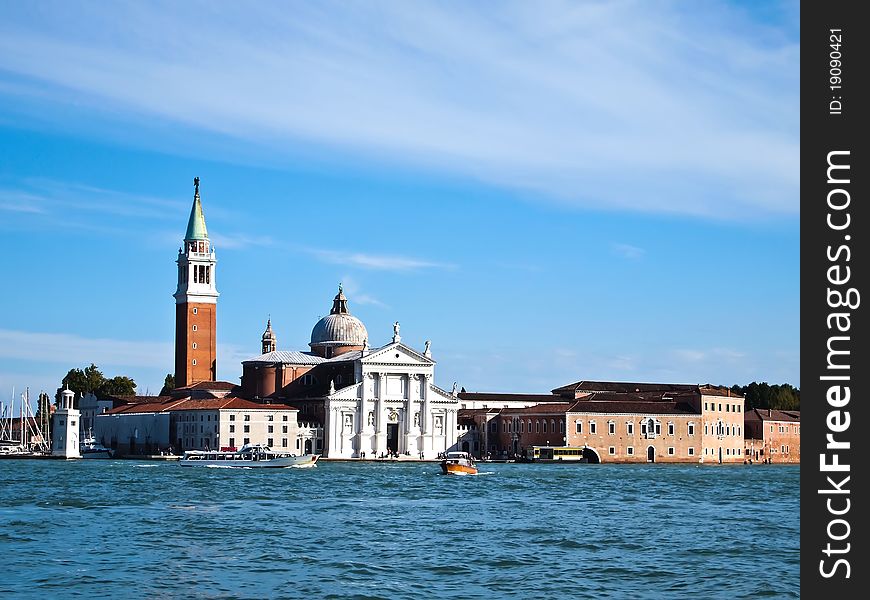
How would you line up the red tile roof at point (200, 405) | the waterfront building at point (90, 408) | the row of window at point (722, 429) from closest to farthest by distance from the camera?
1. the red tile roof at point (200, 405)
2. the row of window at point (722, 429)
3. the waterfront building at point (90, 408)

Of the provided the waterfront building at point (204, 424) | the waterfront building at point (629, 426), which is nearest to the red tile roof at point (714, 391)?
the waterfront building at point (629, 426)

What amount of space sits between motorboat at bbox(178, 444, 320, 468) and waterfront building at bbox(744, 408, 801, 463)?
95.2ft

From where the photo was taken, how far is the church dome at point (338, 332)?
265ft

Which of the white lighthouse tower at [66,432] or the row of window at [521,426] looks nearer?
the white lighthouse tower at [66,432]

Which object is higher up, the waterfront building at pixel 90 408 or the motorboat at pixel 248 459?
the waterfront building at pixel 90 408

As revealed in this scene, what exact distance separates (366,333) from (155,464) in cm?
2263

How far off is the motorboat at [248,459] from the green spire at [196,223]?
18.3 m

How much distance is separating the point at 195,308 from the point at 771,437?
1334 inches

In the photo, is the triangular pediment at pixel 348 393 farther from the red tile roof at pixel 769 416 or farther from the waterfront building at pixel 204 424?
the red tile roof at pixel 769 416

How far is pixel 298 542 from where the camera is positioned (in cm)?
2298

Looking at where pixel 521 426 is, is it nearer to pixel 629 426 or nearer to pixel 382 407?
pixel 629 426

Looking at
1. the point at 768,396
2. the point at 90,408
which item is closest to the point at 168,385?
the point at 90,408
